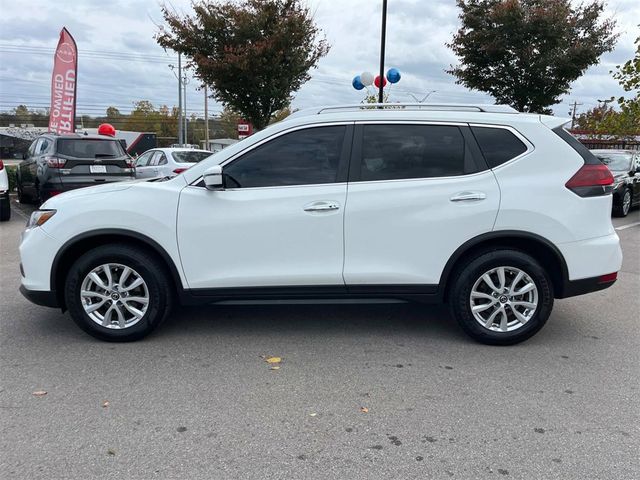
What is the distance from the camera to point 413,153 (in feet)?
13.7

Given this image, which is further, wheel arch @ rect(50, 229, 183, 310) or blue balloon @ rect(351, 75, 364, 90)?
blue balloon @ rect(351, 75, 364, 90)

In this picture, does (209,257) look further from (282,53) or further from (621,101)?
(621,101)

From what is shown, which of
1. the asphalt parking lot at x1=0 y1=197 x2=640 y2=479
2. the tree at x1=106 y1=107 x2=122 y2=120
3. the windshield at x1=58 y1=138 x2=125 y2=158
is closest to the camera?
the asphalt parking lot at x1=0 y1=197 x2=640 y2=479

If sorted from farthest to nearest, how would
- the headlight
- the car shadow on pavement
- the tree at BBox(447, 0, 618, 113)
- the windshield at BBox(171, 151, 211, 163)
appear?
the tree at BBox(447, 0, 618, 113) → the windshield at BBox(171, 151, 211, 163) → the car shadow on pavement → the headlight

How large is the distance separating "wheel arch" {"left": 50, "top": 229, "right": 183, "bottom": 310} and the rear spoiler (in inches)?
123

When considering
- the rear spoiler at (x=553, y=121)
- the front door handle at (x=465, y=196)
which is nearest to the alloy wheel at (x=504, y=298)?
the front door handle at (x=465, y=196)

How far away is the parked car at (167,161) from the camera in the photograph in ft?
44.4

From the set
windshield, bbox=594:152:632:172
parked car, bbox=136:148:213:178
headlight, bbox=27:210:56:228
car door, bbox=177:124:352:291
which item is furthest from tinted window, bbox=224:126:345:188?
windshield, bbox=594:152:632:172

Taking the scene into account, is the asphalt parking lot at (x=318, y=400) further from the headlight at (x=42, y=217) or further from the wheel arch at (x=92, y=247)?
the headlight at (x=42, y=217)

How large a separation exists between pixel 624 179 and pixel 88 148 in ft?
38.3

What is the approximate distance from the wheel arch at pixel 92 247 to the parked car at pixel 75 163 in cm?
631

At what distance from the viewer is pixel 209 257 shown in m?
4.09

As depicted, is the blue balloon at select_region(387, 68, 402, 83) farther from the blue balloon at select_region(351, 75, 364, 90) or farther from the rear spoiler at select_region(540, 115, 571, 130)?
the rear spoiler at select_region(540, 115, 571, 130)

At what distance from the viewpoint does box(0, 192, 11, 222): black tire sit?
10141mm
